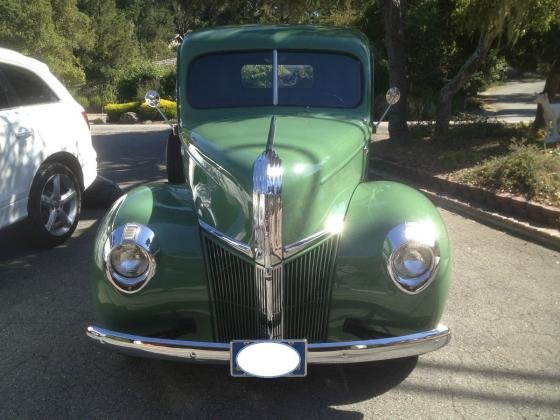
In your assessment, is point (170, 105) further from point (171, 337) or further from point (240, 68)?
point (171, 337)

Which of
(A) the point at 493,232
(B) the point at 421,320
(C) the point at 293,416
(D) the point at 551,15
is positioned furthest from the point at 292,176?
(D) the point at 551,15

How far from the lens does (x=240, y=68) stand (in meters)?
4.31

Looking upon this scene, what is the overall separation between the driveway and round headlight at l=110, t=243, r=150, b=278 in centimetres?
1320

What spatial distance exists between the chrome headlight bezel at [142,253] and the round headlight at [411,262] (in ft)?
4.10

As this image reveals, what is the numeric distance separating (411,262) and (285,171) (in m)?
0.80

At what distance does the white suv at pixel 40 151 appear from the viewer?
15.2ft

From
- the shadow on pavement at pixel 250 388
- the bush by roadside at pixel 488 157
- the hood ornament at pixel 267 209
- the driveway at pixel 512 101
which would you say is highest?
the hood ornament at pixel 267 209

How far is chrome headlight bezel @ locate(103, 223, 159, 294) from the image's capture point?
9.04 ft

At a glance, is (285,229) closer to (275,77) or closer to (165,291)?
(165,291)

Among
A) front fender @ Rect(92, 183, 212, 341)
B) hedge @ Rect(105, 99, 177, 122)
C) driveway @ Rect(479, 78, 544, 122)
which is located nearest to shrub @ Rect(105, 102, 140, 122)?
hedge @ Rect(105, 99, 177, 122)

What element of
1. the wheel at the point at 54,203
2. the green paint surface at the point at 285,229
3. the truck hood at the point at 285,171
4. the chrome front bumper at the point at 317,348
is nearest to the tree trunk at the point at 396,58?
the wheel at the point at 54,203

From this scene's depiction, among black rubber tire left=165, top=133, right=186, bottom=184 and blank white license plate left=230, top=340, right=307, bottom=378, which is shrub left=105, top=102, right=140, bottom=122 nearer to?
black rubber tire left=165, top=133, right=186, bottom=184

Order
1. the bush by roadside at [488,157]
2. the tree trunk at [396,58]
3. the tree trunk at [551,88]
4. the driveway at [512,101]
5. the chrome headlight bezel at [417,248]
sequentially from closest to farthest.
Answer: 1. the chrome headlight bezel at [417,248]
2. the bush by roadside at [488,157]
3. the tree trunk at [396,58]
4. the tree trunk at [551,88]
5. the driveway at [512,101]

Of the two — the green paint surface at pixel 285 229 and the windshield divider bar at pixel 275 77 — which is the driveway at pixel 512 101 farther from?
the green paint surface at pixel 285 229
